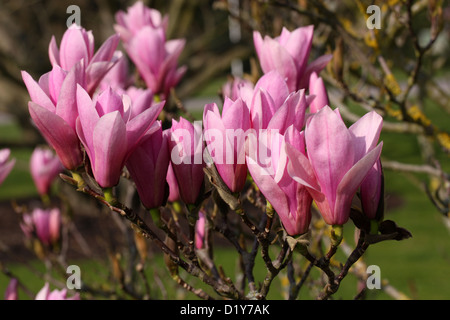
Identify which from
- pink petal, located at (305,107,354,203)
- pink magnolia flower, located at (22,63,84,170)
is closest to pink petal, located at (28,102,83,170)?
pink magnolia flower, located at (22,63,84,170)

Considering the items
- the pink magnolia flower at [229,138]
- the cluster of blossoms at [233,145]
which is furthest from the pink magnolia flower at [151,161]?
the pink magnolia flower at [229,138]

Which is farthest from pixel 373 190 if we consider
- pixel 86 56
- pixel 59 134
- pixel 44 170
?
pixel 44 170

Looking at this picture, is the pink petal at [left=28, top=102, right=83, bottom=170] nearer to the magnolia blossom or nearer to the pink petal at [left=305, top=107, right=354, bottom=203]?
the pink petal at [left=305, top=107, right=354, bottom=203]

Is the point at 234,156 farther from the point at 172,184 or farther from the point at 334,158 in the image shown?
the point at 172,184

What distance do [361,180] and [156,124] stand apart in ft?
1.43

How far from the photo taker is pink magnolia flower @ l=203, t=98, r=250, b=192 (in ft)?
3.95

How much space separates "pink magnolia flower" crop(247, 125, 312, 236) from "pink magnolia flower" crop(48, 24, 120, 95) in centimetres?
51

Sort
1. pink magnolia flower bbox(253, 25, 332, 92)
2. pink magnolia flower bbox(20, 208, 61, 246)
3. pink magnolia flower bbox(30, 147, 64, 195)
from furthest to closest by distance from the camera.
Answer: pink magnolia flower bbox(30, 147, 64, 195)
pink magnolia flower bbox(20, 208, 61, 246)
pink magnolia flower bbox(253, 25, 332, 92)

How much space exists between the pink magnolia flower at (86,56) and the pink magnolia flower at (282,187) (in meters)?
0.51

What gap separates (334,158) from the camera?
110cm

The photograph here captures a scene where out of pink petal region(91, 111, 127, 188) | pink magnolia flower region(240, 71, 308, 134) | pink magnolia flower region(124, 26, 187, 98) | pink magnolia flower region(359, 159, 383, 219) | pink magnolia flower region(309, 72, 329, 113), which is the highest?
pink magnolia flower region(124, 26, 187, 98)

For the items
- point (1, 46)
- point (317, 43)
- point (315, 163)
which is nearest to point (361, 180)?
point (315, 163)

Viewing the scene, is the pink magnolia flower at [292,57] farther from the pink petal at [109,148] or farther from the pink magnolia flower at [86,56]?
the pink petal at [109,148]

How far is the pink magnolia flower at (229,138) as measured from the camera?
1203mm
